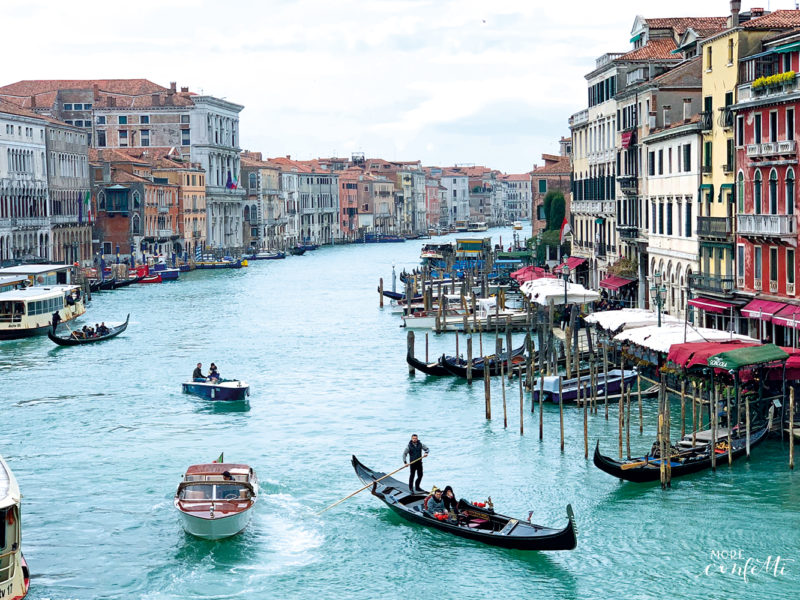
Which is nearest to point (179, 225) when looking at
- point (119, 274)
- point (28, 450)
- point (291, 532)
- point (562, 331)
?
point (119, 274)

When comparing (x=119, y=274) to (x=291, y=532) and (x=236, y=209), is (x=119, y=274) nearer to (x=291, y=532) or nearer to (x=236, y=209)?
(x=236, y=209)

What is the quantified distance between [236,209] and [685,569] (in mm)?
80154

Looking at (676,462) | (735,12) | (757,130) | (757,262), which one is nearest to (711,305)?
(757,262)

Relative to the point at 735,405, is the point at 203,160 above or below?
above

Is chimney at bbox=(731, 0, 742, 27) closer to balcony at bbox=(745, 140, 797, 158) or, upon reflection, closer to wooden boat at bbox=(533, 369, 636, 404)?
balcony at bbox=(745, 140, 797, 158)

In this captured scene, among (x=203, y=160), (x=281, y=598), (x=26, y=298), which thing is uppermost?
(x=203, y=160)

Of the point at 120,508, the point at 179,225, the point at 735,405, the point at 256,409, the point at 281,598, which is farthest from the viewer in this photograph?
the point at 179,225

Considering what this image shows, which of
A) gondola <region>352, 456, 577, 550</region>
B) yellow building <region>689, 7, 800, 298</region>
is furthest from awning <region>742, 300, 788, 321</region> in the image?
gondola <region>352, 456, 577, 550</region>

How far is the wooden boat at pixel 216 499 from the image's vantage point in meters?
16.6

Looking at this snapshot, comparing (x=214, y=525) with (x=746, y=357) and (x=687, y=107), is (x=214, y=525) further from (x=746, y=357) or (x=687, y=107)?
(x=687, y=107)

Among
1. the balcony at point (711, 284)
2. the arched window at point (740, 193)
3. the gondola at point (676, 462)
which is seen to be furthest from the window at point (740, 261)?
the gondola at point (676, 462)

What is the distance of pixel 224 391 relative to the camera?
26266 mm

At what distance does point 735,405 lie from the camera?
2102 cm

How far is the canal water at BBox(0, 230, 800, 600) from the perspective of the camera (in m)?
15.5
